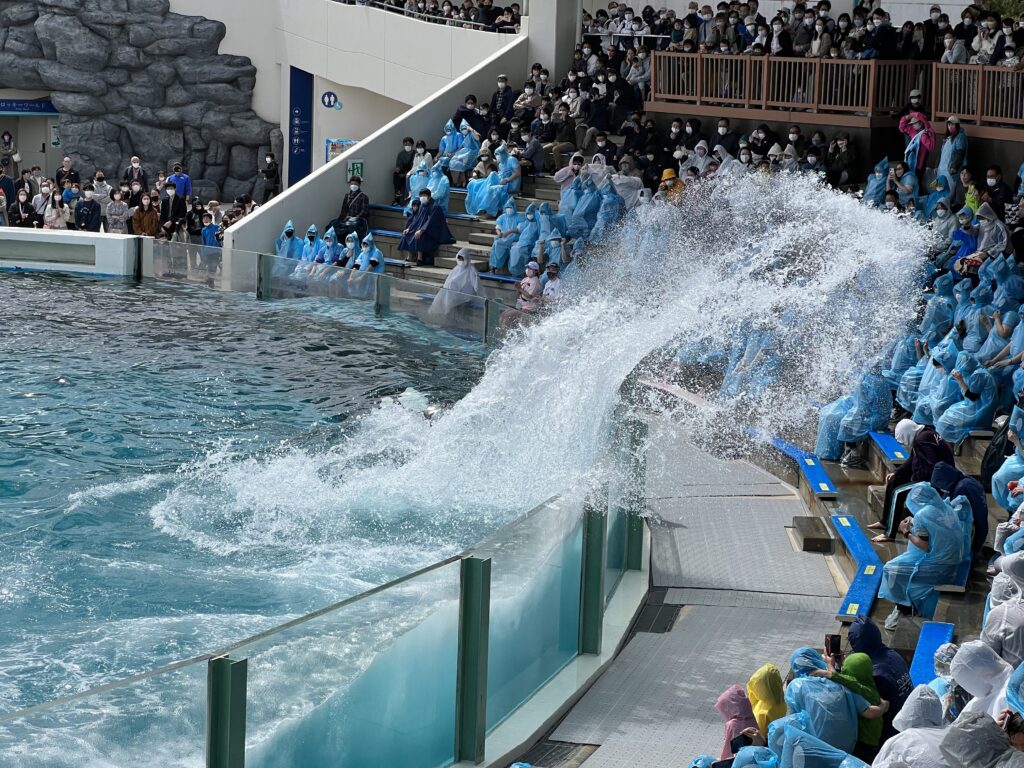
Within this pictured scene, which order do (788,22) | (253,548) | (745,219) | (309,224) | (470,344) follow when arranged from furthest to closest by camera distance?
1. (309,224)
2. (788,22)
3. (745,219)
4. (470,344)
5. (253,548)

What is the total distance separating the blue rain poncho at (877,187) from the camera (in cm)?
1784

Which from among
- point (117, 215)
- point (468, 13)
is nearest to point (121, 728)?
point (117, 215)

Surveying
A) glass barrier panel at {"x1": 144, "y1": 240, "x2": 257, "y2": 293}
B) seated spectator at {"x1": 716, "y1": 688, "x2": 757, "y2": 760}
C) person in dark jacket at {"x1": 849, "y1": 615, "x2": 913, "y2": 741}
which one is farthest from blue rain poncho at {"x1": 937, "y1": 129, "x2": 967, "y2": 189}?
seated spectator at {"x1": 716, "y1": 688, "x2": 757, "y2": 760}

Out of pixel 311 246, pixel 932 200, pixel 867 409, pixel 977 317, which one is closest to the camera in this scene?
pixel 867 409

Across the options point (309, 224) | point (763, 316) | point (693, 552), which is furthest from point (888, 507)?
point (309, 224)

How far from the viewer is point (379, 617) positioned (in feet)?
21.5

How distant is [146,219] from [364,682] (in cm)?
1749

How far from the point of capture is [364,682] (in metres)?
6.59

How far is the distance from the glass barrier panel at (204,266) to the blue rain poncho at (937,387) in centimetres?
1033

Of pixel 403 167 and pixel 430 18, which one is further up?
pixel 430 18

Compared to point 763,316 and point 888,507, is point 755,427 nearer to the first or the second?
point 763,316

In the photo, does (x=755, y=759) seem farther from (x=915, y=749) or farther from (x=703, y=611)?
(x=703, y=611)

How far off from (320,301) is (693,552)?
9728 millimetres

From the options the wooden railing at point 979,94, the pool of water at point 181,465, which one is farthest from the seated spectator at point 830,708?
the wooden railing at point 979,94
